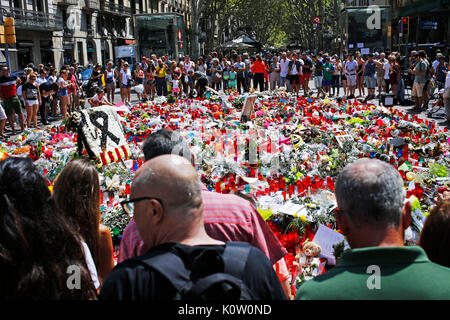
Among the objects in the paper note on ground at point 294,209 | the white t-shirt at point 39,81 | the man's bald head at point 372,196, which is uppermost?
the white t-shirt at point 39,81

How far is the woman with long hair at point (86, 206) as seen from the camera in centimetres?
297

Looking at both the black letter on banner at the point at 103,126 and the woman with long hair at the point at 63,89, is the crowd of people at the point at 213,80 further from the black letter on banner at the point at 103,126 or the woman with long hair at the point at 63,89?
the black letter on banner at the point at 103,126

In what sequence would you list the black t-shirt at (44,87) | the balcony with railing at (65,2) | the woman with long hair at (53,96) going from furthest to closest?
the balcony with railing at (65,2), the woman with long hair at (53,96), the black t-shirt at (44,87)

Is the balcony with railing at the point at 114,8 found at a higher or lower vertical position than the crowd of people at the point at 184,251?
higher

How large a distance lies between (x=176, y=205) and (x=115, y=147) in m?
6.26

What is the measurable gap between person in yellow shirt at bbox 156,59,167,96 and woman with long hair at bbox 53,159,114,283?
1625 cm

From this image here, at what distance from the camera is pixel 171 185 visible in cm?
190

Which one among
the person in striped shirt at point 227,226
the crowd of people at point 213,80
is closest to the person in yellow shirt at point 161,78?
the crowd of people at point 213,80

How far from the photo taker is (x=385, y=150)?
7688 mm

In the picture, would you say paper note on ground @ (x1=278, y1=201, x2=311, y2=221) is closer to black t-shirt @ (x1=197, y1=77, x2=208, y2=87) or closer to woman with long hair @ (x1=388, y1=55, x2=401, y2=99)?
black t-shirt @ (x1=197, y1=77, x2=208, y2=87)

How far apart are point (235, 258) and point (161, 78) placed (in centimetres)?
1788

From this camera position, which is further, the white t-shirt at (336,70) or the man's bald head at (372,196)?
the white t-shirt at (336,70)

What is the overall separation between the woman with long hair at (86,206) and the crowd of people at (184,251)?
0.86 meters

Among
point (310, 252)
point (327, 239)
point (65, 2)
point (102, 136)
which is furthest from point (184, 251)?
point (65, 2)
